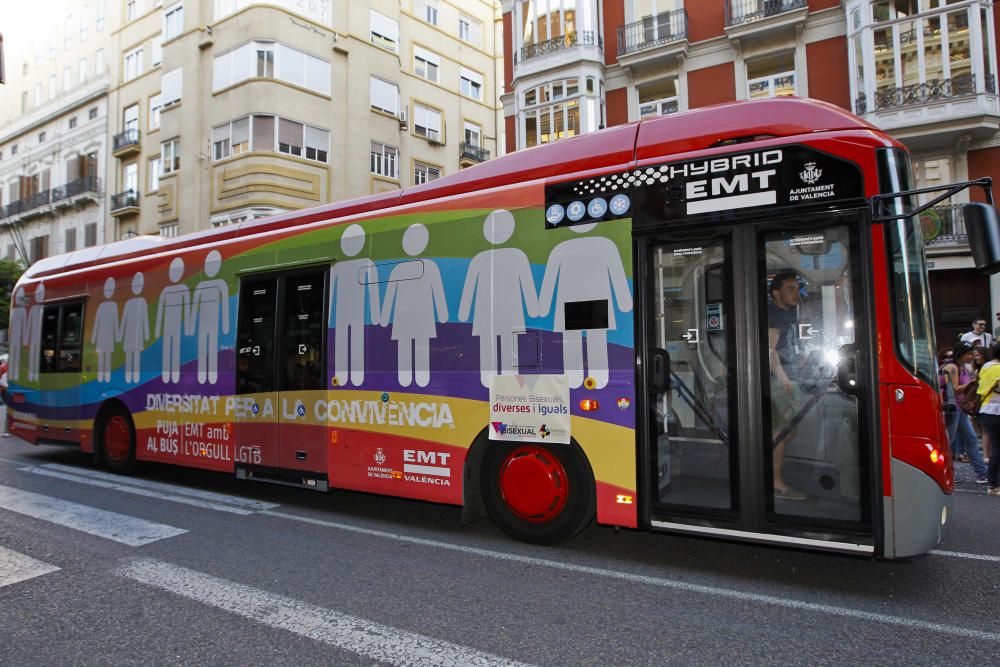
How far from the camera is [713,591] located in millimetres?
4055

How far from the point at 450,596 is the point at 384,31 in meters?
27.8

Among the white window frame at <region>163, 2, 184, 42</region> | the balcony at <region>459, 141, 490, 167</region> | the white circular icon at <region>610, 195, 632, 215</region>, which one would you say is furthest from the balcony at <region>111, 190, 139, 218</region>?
the white circular icon at <region>610, 195, 632, 215</region>

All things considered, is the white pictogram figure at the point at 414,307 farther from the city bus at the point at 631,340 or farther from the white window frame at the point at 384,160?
the white window frame at the point at 384,160

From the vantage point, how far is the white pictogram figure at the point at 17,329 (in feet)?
33.3

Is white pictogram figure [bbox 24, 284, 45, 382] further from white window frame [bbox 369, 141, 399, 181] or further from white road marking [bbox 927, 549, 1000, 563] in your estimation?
white window frame [bbox 369, 141, 399, 181]

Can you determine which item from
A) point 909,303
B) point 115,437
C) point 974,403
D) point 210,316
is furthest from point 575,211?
point 115,437

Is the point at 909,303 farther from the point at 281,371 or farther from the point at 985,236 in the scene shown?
the point at 281,371

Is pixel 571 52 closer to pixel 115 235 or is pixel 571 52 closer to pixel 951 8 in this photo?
pixel 951 8

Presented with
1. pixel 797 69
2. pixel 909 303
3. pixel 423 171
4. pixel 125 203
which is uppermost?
pixel 423 171

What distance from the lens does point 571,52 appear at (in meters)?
20.2

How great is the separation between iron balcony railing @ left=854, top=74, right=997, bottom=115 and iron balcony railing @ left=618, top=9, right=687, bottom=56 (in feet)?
19.5

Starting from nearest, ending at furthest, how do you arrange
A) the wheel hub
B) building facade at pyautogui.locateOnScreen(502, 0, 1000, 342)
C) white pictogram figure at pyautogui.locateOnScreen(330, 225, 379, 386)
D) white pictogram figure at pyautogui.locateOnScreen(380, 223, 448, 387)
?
1. the wheel hub
2. white pictogram figure at pyautogui.locateOnScreen(380, 223, 448, 387)
3. white pictogram figure at pyautogui.locateOnScreen(330, 225, 379, 386)
4. building facade at pyautogui.locateOnScreen(502, 0, 1000, 342)

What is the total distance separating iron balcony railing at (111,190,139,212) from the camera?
2827cm

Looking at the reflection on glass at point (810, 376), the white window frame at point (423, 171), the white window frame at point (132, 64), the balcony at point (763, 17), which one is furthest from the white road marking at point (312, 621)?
the white window frame at point (132, 64)
